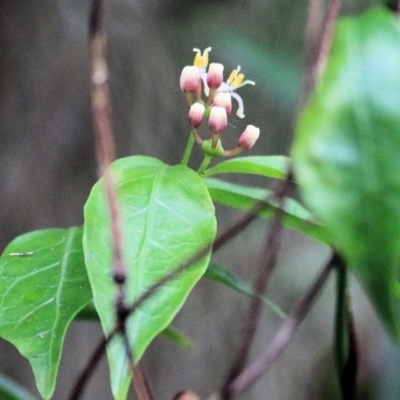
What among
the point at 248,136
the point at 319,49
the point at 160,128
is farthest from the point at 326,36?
the point at 160,128

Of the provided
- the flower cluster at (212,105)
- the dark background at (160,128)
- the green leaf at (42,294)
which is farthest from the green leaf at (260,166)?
the dark background at (160,128)

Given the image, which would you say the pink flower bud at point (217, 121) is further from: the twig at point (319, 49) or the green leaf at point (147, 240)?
the twig at point (319, 49)

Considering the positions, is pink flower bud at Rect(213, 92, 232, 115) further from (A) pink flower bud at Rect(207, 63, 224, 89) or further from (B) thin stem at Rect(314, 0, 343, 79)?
(B) thin stem at Rect(314, 0, 343, 79)

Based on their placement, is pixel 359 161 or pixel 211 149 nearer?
pixel 359 161

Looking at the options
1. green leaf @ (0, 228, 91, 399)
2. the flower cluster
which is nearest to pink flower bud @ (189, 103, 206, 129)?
the flower cluster

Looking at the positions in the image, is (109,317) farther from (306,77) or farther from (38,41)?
(38,41)

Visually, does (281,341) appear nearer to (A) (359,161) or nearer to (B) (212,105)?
(A) (359,161)

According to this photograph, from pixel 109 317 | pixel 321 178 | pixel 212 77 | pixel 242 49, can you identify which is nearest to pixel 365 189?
pixel 321 178
